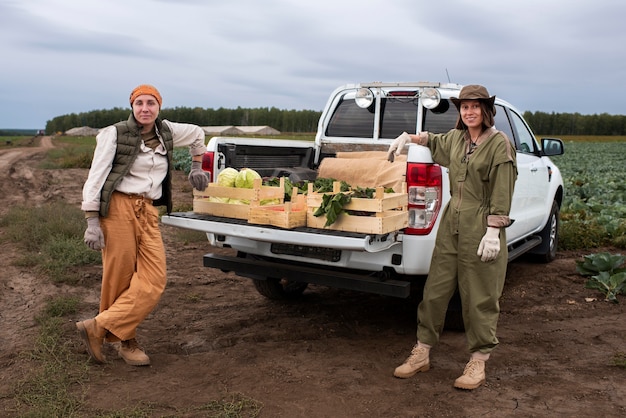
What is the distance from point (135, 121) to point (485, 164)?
2591 mm

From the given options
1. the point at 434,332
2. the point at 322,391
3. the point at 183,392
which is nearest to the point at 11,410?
the point at 183,392

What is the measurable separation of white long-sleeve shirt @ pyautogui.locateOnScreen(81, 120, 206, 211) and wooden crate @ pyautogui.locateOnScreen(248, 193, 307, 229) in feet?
2.66

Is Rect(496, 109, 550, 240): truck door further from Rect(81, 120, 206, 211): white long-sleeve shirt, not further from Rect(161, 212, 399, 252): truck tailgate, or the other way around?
Rect(81, 120, 206, 211): white long-sleeve shirt

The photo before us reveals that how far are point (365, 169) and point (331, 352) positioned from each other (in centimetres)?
176

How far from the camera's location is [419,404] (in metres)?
4.02

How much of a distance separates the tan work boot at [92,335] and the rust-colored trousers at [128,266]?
0.21 ft

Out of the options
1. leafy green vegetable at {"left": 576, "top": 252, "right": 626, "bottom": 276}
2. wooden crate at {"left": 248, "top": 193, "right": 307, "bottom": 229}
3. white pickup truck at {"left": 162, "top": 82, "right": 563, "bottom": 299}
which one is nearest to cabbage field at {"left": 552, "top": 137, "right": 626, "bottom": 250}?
white pickup truck at {"left": 162, "top": 82, "right": 563, "bottom": 299}

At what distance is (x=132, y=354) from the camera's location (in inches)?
183

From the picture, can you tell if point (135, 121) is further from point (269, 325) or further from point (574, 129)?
point (574, 129)

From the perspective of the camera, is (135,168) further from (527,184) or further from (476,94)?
(527,184)

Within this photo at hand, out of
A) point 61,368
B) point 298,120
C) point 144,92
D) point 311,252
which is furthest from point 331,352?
point 298,120

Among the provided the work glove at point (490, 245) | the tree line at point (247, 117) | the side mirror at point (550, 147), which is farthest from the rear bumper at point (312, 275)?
the tree line at point (247, 117)

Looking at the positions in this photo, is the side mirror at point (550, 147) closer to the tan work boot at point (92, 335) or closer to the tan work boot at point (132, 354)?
the tan work boot at point (132, 354)

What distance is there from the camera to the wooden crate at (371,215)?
4172mm
